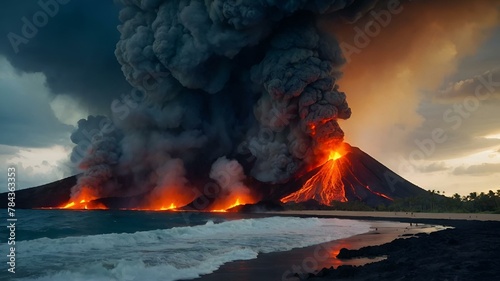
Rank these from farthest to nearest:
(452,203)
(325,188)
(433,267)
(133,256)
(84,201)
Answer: (325,188) < (84,201) < (452,203) < (133,256) < (433,267)

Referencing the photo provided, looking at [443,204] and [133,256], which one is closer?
[133,256]

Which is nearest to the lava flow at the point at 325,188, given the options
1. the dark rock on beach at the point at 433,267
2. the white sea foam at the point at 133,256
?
the white sea foam at the point at 133,256

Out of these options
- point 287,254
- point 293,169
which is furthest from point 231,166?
point 287,254

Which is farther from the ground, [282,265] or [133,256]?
[133,256]

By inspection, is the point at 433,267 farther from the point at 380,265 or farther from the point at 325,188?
the point at 325,188

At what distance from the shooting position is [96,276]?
35.7 feet

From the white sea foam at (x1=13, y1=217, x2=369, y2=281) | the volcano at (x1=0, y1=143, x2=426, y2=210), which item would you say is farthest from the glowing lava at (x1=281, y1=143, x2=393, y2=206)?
the white sea foam at (x1=13, y1=217, x2=369, y2=281)

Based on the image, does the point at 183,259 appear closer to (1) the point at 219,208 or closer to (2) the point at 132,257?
(2) the point at 132,257

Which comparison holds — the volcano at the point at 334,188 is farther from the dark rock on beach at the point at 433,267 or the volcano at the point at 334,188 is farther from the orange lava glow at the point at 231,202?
→ the dark rock on beach at the point at 433,267

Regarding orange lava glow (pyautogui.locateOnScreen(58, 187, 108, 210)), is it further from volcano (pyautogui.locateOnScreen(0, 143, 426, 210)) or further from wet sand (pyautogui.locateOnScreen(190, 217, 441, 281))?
wet sand (pyautogui.locateOnScreen(190, 217, 441, 281))

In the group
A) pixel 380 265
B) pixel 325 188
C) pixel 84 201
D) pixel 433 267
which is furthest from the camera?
pixel 325 188

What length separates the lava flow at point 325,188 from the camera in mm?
106812

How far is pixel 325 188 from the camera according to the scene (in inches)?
4269

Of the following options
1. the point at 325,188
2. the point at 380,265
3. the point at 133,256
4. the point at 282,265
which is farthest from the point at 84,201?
the point at 380,265
